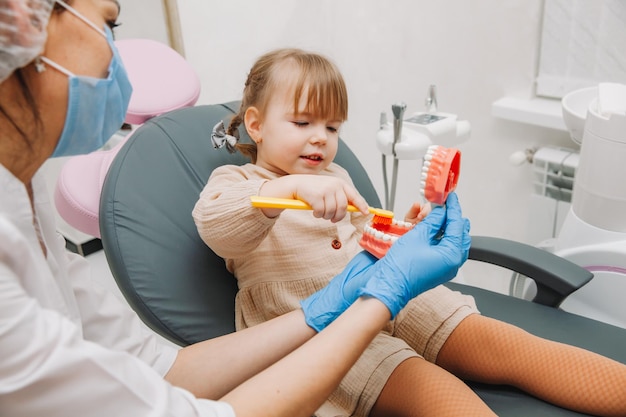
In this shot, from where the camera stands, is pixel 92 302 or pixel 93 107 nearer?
pixel 93 107

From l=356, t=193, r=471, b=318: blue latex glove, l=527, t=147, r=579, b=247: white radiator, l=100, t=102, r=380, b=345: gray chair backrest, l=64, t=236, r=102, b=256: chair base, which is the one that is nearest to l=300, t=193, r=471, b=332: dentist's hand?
l=356, t=193, r=471, b=318: blue latex glove

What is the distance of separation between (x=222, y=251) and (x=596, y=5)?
1.36 meters

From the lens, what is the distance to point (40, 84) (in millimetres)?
A: 690

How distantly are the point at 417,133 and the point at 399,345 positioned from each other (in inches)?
25.8

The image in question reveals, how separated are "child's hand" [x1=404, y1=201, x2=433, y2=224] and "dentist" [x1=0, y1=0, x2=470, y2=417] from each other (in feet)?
0.61

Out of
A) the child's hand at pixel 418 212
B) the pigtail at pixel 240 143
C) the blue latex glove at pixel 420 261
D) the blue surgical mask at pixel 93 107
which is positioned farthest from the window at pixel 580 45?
the blue surgical mask at pixel 93 107

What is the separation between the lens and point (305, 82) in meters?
1.25

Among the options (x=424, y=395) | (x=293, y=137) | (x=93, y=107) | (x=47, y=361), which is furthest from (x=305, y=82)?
(x=47, y=361)

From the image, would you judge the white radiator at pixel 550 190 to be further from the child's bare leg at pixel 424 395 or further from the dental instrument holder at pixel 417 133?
the child's bare leg at pixel 424 395

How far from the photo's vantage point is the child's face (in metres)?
1.24

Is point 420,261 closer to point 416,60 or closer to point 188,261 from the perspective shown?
point 188,261

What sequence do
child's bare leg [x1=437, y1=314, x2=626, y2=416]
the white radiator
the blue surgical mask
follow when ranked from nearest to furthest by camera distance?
the blue surgical mask
child's bare leg [x1=437, y1=314, x2=626, y2=416]
the white radiator

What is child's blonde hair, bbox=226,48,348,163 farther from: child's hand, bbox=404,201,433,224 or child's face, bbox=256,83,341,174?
child's hand, bbox=404,201,433,224

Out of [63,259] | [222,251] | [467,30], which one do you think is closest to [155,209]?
[222,251]
